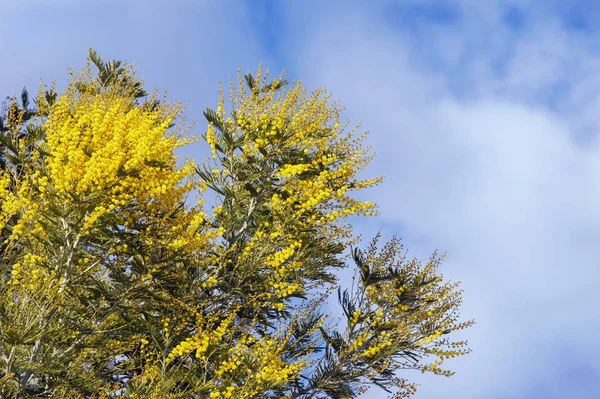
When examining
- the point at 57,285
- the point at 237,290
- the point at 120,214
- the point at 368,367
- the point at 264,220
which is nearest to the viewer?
the point at 57,285

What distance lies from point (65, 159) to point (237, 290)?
13.8 ft

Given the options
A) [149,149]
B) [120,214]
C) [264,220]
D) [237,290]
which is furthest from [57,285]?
[264,220]

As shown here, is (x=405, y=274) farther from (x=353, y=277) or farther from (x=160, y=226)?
(x=160, y=226)

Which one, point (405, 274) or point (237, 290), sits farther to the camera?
point (405, 274)

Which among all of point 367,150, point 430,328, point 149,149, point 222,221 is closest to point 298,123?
point 367,150

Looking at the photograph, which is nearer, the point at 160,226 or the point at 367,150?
the point at 160,226

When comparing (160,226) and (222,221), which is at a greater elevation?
(222,221)

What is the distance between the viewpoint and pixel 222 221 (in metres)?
13.0

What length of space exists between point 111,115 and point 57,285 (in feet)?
8.43

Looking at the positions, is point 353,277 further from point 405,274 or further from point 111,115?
point 111,115

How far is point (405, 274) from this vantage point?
1446 cm

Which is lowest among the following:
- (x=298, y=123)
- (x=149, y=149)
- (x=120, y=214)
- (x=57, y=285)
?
(x=57, y=285)

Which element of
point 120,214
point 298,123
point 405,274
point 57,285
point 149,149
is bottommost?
point 57,285

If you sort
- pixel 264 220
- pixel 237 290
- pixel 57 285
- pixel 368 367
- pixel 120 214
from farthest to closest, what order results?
pixel 368 367, pixel 264 220, pixel 237 290, pixel 120 214, pixel 57 285
